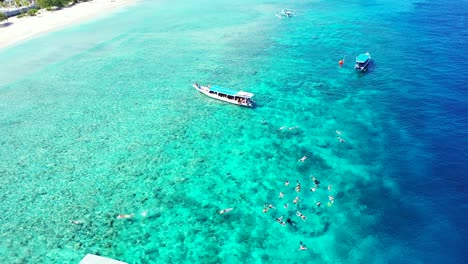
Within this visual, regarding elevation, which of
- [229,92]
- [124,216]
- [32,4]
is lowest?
[124,216]

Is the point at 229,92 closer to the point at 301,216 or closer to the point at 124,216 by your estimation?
the point at 301,216

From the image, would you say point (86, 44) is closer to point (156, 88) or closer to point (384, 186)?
point (156, 88)

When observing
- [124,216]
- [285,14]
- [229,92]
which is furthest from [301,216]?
[285,14]

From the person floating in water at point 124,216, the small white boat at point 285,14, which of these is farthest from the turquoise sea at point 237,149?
the small white boat at point 285,14

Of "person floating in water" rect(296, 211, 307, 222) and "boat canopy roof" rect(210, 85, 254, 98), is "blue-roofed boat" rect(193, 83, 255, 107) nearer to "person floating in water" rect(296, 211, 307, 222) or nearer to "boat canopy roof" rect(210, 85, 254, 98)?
"boat canopy roof" rect(210, 85, 254, 98)

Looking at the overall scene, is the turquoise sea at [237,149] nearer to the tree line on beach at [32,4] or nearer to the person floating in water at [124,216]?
the person floating in water at [124,216]

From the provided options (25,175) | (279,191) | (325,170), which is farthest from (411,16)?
(25,175)
